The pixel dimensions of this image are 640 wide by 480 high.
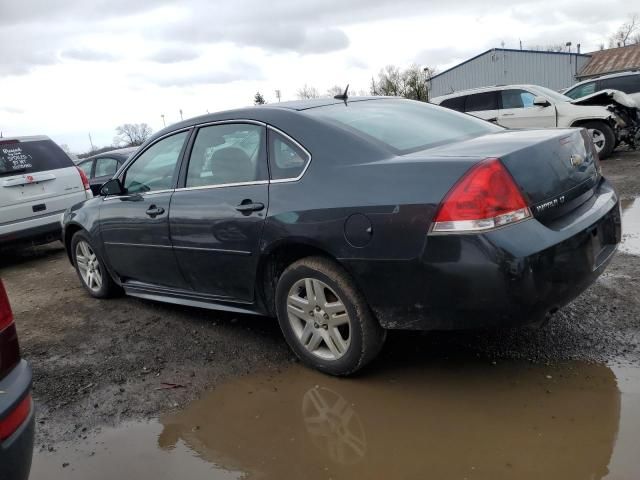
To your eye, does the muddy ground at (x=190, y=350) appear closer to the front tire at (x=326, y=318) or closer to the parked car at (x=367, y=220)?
the front tire at (x=326, y=318)

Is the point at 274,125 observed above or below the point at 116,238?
above

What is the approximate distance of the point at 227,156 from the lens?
12.2ft

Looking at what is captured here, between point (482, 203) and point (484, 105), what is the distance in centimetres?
1110

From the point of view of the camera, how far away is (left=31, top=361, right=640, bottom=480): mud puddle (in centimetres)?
244

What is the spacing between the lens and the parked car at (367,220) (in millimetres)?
2607

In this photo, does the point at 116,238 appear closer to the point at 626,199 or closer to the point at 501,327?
the point at 501,327

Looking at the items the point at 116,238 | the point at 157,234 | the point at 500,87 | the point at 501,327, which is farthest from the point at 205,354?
the point at 500,87

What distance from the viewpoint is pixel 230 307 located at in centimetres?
381

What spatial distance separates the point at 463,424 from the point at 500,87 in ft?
37.4

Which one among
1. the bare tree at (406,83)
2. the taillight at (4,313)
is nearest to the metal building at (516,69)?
the bare tree at (406,83)

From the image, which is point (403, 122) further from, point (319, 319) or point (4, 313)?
point (4, 313)

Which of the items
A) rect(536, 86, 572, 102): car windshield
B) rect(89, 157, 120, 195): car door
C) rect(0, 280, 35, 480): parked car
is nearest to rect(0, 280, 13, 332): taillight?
rect(0, 280, 35, 480): parked car

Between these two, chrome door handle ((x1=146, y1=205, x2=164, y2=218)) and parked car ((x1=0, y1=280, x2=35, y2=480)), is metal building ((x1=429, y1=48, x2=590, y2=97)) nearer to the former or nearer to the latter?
chrome door handle ((x1=146, y1=205, x2=164, y2=218))

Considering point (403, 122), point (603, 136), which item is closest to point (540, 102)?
point (603, 136)
